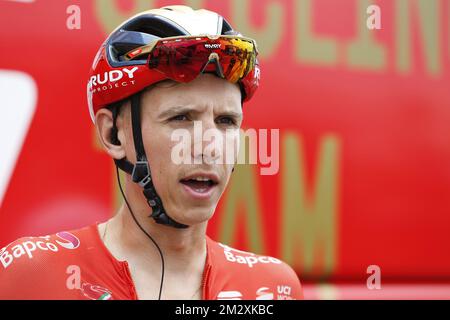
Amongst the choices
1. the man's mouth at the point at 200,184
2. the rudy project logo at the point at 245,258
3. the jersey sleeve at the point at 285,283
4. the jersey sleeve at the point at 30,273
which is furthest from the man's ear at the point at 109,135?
the jersey sleeve at the point at 285,283

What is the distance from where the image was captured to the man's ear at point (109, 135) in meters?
2.21

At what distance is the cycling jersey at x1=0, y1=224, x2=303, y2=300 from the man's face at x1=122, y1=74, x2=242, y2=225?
269 millimetres

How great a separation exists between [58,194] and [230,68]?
890mm

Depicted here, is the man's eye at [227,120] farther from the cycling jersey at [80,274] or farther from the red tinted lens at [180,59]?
the cycling jersey at [80,274]

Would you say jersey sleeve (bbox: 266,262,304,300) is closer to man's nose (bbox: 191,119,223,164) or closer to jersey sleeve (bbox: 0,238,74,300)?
man's nose (bbox: 191,119,223,164)

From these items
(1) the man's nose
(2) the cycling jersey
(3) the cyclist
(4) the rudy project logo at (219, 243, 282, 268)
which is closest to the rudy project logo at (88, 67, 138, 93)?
(3) the cyclist

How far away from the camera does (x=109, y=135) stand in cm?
223

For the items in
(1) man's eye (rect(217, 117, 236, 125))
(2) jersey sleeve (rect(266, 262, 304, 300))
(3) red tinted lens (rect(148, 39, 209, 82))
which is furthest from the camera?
(2) jersey sleeve (rect(266, 262, 304, 300))

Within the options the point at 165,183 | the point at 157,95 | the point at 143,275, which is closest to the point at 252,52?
the point at 157,95

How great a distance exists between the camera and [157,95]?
6.99 feet

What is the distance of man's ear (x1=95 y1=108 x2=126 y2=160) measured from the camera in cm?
221

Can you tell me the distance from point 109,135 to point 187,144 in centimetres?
30

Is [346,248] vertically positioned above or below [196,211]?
below
